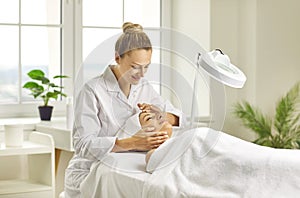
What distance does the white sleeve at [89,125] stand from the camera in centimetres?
207

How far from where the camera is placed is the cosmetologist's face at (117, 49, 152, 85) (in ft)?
6.10

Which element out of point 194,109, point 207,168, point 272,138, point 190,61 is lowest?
point 272,138

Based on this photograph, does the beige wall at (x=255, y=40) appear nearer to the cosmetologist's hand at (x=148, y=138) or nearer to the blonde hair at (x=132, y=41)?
the cosmetologist's hand at (x=148, y=138)

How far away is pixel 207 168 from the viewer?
1.98m

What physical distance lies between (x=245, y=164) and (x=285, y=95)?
7.61 feet

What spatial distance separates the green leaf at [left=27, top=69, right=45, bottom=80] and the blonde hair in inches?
70.5

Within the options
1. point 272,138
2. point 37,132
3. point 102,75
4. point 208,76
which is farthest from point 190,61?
point 272,138

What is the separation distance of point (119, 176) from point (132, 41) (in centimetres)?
49

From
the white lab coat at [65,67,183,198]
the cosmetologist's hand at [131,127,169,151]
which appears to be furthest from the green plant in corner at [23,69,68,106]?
the cosmetologist's hand at [131,127,169,151]

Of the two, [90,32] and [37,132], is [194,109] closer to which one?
[37,132]

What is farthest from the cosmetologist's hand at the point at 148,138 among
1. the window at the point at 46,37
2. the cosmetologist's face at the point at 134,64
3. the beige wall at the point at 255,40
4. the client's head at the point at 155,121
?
the beige wall at the point at 255,40

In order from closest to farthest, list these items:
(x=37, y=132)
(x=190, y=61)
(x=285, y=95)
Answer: (x=190, y=61), (x=37, y=132), (x=285, y=95)

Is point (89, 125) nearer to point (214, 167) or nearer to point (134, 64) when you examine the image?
point (134, 64)

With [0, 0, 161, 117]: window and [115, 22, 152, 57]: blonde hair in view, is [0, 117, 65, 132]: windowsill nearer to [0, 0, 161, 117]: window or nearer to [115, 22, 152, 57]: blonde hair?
[0, 0, 161, 117]: window
